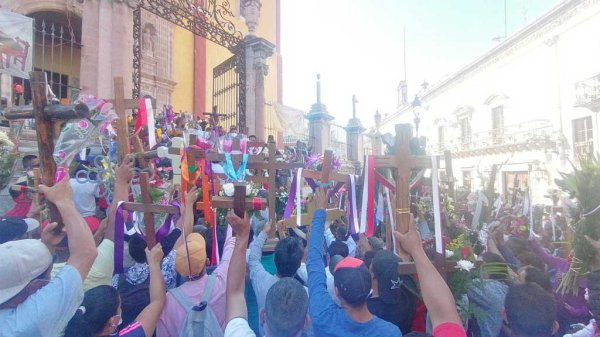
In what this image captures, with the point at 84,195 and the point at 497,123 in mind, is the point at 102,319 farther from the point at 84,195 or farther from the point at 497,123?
the point at 497,123

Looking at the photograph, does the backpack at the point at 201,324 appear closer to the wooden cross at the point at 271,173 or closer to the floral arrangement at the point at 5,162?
the wooden cross at the point at 271,173

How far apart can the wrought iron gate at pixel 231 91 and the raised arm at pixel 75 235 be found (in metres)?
10.6

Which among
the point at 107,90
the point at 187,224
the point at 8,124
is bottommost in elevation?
the point at 187,224

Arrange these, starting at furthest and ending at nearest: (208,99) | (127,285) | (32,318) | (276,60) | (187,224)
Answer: (276,60)
(208,99)
(187,224)
(127,285)
(32,318)

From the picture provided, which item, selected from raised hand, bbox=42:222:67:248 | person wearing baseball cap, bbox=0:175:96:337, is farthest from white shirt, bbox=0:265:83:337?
raised hand, bbox=42:222:67:248

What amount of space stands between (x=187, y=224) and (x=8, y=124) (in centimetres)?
738

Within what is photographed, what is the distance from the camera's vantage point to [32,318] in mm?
1710

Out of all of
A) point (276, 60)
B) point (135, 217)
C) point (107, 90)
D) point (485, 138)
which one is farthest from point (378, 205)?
point (485, 138)

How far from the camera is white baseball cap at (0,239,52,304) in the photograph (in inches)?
67.9

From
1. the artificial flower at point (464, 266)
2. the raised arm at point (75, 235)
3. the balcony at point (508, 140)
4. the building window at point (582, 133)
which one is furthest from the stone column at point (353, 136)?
the raised arm at point (75, 235)

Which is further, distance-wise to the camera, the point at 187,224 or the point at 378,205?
the point at 378,205

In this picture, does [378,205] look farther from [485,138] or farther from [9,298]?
[485,138]

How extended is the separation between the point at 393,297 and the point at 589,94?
2141 centimetres

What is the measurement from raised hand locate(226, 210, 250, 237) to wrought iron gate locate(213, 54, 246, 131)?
10.5 metres
